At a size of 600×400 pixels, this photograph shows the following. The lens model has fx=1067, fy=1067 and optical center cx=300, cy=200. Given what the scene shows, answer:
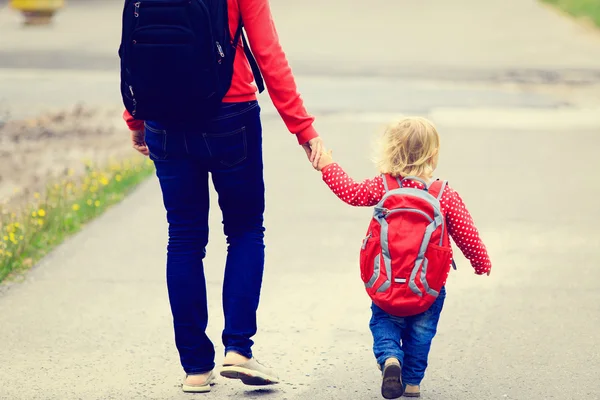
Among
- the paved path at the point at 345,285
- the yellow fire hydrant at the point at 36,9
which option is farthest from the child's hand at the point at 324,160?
the yellow fire hydrant at the point at 36,9

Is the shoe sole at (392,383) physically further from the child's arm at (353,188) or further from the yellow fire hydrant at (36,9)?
the yellow fire hydrant at (36,9)

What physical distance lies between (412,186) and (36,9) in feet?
71.8

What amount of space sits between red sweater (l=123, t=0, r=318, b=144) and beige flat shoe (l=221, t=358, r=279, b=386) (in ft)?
2.82

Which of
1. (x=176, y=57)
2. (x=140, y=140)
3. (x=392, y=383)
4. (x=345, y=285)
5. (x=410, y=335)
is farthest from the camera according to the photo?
(x=345, y=285)

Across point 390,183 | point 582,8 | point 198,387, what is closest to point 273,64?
point 390,183

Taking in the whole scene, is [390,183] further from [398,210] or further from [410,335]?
[410,335]

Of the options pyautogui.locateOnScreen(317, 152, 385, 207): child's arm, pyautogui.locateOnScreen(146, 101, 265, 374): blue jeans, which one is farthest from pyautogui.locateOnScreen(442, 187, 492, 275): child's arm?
pyautogui.locateOnScreen(146, 101, 265, 374): blue jeans

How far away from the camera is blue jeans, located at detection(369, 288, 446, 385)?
393cm

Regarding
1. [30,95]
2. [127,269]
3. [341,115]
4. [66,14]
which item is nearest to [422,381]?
[127,269]

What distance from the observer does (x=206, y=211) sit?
158 inches

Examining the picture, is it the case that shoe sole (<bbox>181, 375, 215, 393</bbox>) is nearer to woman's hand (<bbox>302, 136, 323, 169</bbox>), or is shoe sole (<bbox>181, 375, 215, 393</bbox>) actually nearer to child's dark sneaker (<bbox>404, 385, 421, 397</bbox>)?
child's dark sneaker (<bbox>404, 385, 421, 397</bbox>)

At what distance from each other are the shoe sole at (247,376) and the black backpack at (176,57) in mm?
930

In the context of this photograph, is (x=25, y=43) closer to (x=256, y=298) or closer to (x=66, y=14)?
(x=66, y=14)

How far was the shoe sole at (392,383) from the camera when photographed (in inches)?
148
